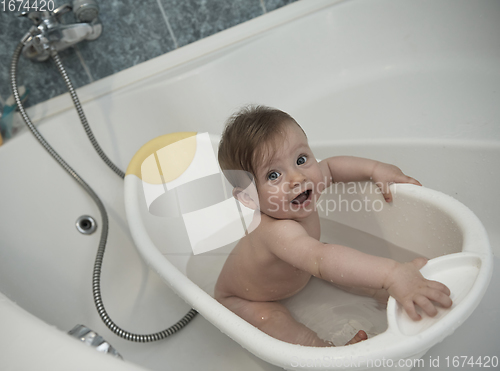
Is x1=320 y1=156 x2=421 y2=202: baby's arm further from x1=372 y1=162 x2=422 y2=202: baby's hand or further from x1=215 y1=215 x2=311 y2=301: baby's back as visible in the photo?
x1=215 y1=215 x2=311 y2=301: baby's back

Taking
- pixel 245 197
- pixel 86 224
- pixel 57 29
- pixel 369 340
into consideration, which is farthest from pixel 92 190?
pixel 369 340

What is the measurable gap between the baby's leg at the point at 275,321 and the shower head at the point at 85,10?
2.81ft

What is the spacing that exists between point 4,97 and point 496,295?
1.29m

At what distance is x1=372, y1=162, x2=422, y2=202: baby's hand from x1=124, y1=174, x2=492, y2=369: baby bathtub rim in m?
0.03

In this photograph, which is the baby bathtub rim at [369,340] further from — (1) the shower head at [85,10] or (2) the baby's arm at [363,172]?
(1) the shower head at [85,10]

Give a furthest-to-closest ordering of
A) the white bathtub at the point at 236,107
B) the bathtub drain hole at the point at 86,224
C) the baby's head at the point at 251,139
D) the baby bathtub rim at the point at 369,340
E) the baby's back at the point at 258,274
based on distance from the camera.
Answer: the bathtub drain hole at the point at 86,224 → the white bathtub at the point at 236,107 → the baby's back at the point at 258,274 → the baby's head at the point at 251,139 → the baby bathtub rim at the point at 369,340

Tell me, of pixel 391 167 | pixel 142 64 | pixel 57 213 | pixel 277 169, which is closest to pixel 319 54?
pixel 142 64

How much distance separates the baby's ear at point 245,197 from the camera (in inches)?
25.5

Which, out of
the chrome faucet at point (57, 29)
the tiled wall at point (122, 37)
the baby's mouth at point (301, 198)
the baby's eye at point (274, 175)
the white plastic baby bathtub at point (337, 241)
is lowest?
the white plastic baby bathtub at point (337, 241)

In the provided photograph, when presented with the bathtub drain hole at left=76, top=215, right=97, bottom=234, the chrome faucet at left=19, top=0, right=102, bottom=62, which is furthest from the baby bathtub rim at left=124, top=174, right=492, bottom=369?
the chrome faucet at left=19, top=0, right=102, bottom=62

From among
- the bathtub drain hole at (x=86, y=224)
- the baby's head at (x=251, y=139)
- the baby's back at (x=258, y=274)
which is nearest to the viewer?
the baby's head at (x=251, y=139)

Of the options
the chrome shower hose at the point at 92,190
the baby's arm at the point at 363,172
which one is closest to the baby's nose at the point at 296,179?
the baby's arm at the point at 363,172

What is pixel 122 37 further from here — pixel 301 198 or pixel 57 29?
pixel 301 198

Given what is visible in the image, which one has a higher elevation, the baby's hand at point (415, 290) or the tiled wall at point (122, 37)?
the tiled wall at point (122, 37)
